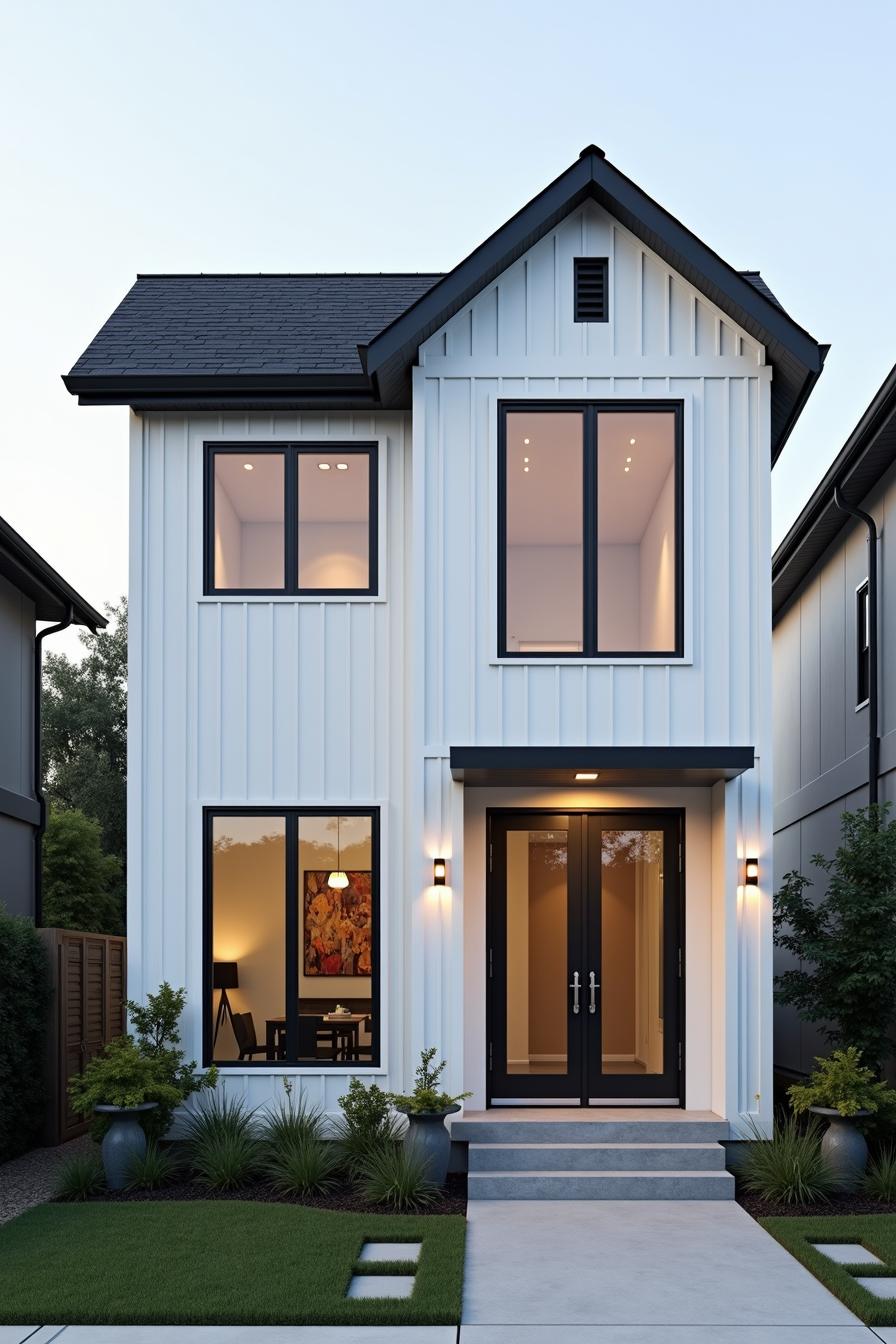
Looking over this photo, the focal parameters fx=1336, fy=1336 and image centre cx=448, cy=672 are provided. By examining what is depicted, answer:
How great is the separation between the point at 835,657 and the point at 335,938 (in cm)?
746

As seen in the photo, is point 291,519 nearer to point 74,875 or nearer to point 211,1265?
point 211,1265

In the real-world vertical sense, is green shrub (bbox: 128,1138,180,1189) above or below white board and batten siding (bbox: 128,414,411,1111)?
below

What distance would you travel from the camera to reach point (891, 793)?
12.4 metres

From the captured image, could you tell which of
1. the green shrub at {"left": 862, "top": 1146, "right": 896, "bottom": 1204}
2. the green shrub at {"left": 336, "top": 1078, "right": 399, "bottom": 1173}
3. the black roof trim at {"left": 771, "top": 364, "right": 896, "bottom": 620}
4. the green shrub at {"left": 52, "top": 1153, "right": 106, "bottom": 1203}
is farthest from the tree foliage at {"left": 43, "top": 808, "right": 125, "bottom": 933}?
the green shrub at {"left": 862, "top": 1146, "right": 896, "bottom": 1204}

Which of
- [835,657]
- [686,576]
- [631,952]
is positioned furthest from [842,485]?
[631,952]

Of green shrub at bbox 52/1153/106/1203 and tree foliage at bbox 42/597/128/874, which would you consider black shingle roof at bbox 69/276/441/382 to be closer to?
green shrub at bbox 52/1153/106/1203

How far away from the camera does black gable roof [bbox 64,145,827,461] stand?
1037 cm

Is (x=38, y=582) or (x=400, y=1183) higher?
(x=38, y=582)

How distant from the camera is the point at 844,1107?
926cm

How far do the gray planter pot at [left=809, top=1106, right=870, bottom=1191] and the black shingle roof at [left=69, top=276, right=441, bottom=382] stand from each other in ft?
22.3

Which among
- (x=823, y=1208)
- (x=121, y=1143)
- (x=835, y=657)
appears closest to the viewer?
(x=823, y=1208)

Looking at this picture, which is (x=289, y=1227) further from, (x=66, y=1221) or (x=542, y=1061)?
(x=542, y=1061)

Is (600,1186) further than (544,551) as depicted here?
No

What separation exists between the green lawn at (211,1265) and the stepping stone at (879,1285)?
215 centimetres
